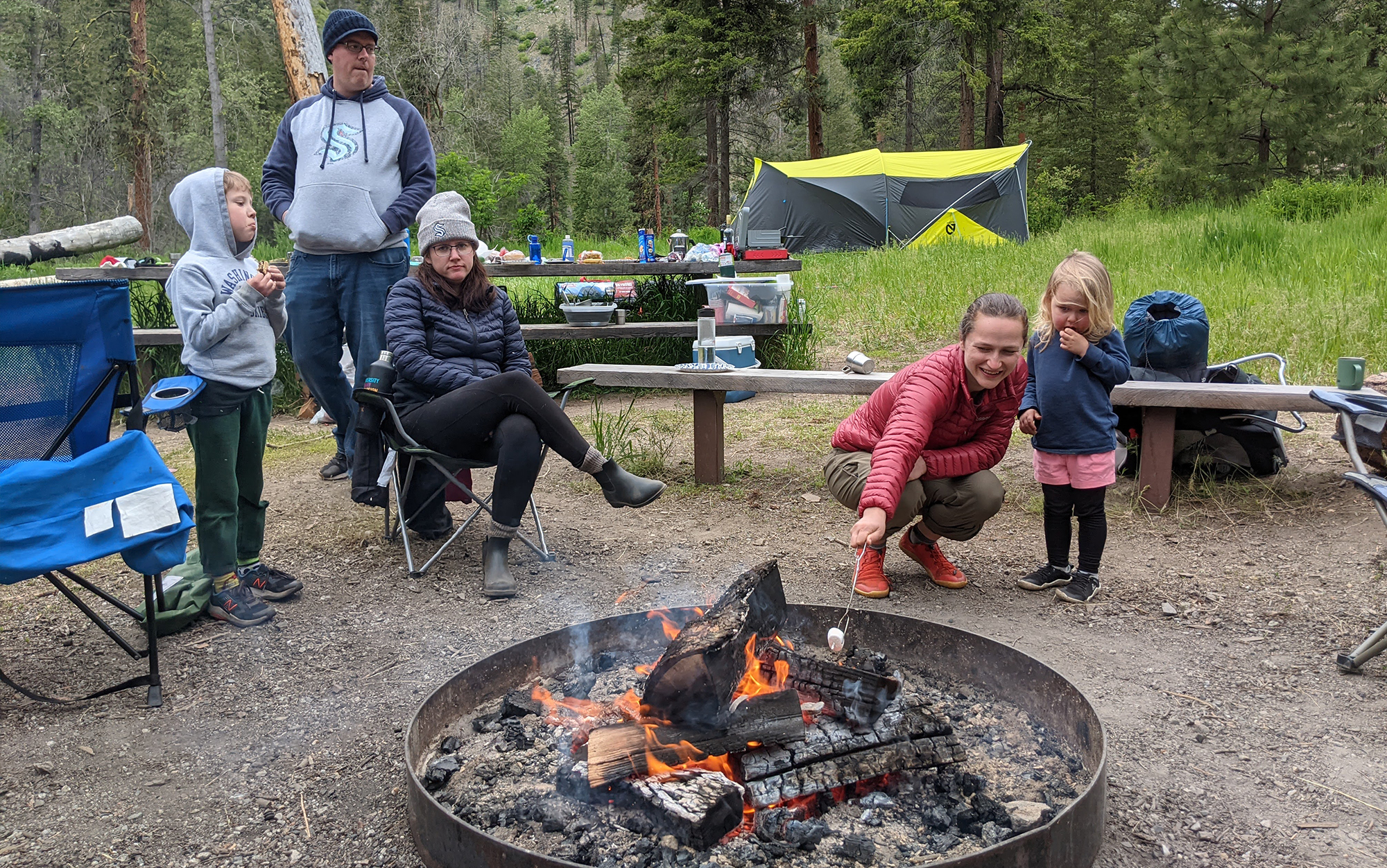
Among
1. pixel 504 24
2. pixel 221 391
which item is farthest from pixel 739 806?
pixel 504 24

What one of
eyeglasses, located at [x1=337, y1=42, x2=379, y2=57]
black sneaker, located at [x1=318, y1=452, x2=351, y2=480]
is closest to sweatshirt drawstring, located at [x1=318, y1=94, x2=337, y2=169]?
eyeglasses, located at [x1=337, y1=42, x2=379, y2=57]

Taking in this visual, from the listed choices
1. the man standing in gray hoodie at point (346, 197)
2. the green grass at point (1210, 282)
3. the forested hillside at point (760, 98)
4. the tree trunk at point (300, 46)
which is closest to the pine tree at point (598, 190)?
the forested hillside at point (760, 98)

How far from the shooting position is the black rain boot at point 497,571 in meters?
3.42

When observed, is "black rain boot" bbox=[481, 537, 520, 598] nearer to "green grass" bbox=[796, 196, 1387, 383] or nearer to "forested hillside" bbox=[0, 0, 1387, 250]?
"green grass" bbox=[796, 196, 1387, 383]

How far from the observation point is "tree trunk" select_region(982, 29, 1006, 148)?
2195cm

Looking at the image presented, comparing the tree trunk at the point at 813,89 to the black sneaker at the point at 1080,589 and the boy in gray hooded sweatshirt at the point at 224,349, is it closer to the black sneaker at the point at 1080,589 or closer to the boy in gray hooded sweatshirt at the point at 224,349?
the black sneaker at the point at 1080,589

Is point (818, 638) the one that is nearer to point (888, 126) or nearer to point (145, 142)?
point (145, 142)

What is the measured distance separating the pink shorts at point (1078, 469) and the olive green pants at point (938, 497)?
0.58 ft

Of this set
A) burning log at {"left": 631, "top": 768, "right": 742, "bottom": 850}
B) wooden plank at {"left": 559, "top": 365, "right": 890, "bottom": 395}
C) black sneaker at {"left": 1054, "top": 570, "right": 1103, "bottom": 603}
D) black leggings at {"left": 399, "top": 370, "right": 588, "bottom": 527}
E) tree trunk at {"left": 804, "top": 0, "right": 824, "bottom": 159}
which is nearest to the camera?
burning log at {"left": 631, "top": 768, "right": 742, "bottom": 850}

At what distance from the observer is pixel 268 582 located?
11.1 feet

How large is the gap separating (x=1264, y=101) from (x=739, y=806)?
16329 millimetres

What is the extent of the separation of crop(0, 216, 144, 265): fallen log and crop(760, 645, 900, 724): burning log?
377cm

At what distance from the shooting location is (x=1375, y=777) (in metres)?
2.14

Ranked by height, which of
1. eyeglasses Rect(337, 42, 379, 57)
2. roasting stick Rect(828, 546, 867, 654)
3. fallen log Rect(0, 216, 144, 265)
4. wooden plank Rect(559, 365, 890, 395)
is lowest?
roasting stick Rect(828, 546, 867, 654)
